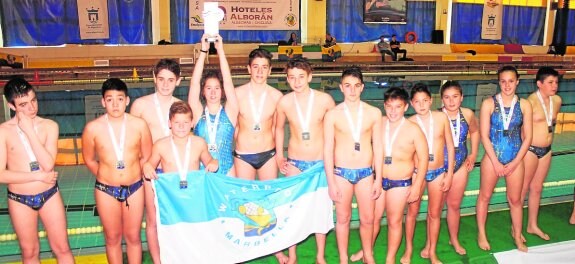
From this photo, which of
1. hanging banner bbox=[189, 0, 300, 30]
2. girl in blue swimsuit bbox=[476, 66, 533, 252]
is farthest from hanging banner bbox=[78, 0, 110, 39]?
girl in blue swimsuit bbox=[476, 66, 533, 252]

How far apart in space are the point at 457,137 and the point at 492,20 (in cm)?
2293

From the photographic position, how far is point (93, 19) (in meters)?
19.9

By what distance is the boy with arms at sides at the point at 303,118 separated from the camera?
4.11 metres

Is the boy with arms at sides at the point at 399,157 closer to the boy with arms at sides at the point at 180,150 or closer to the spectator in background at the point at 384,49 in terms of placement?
the boy with arms at sides at the point at 180,150

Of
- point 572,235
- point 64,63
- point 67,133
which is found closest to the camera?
point 572,235

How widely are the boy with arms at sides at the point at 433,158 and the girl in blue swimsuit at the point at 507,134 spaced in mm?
512

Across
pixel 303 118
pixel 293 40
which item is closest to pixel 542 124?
pixel 303 118

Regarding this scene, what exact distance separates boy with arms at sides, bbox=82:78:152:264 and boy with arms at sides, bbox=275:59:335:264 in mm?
1166

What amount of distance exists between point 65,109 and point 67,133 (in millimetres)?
2609

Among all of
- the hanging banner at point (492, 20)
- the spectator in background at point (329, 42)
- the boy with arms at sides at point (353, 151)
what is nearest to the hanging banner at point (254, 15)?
the spectator in background at point (329, 42)

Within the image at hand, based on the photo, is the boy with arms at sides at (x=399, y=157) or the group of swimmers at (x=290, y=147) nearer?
the group of swimmers at (x=290, y=147)

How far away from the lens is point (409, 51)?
23.0m

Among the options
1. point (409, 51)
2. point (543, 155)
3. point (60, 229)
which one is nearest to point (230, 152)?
point (60, 229)

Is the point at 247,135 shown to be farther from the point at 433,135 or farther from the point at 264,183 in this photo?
the point at 433,135
